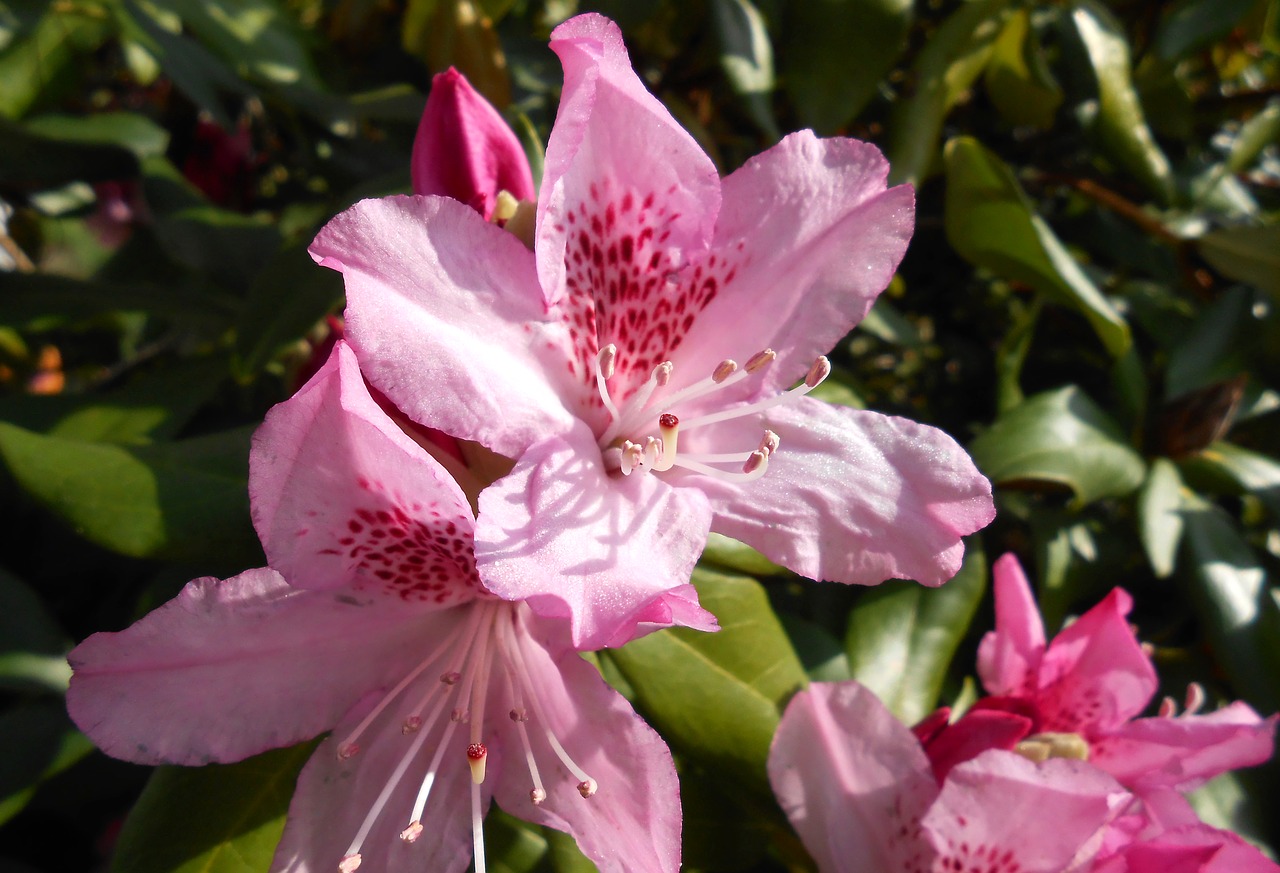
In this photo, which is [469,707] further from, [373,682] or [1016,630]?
[1016,630]

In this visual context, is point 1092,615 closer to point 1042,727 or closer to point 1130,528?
point 1042,727

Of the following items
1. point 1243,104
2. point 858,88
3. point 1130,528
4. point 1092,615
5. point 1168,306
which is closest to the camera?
point 1092,615

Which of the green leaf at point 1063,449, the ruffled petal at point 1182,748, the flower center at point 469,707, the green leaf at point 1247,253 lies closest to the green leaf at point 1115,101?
the green leaf at point 1247,253

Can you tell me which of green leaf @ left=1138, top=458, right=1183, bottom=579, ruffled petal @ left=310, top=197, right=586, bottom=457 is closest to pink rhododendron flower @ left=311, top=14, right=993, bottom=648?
ruffled petal @ left=310, top=197, right=586, bottom=457

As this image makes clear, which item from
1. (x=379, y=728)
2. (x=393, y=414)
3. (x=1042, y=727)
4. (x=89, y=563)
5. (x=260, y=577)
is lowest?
(x=89, y=563)

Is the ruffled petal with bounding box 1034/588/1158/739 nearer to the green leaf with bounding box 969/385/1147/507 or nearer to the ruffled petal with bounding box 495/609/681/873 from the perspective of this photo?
the green leaf with bounding box 969/385/1147/507

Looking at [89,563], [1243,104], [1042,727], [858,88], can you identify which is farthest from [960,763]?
[1243,104]

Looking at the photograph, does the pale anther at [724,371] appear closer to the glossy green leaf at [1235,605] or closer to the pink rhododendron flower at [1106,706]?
the pink rhododendron flower at [1106,706]

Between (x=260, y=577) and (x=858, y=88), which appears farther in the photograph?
(x=858, y=88)

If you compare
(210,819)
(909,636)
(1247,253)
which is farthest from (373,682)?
(1247,253)
